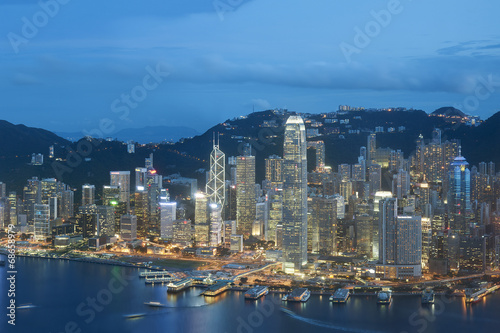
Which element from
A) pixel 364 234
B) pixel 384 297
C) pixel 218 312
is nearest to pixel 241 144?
pixel 364 234

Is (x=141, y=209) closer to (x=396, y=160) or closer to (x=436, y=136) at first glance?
(x=396, y=160)

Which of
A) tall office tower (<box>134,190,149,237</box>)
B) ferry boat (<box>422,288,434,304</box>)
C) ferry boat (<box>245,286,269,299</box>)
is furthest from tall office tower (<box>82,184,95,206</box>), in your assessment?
ferry boat (<box>422,288,434,304</box>)

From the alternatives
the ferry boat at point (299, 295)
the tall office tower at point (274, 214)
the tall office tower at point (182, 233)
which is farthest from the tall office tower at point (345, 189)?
the ferry boat at point (299, 295)

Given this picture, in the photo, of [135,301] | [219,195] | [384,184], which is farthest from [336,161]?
[135,301]

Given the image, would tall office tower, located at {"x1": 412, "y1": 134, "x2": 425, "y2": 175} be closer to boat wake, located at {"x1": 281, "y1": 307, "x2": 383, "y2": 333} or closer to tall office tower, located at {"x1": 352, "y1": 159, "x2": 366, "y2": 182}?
tall office tower, located at {"x1": 352, "y1": 159, "x2": 366, "y2": 182}

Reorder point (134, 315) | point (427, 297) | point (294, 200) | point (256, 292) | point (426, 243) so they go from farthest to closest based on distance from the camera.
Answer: point (426, 243) < point (294, 200) < point (256, 292) < point (427, 297) < point (134, 315)

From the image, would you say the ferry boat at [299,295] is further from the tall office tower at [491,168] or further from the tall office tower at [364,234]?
the tall office tower at [491,168]
